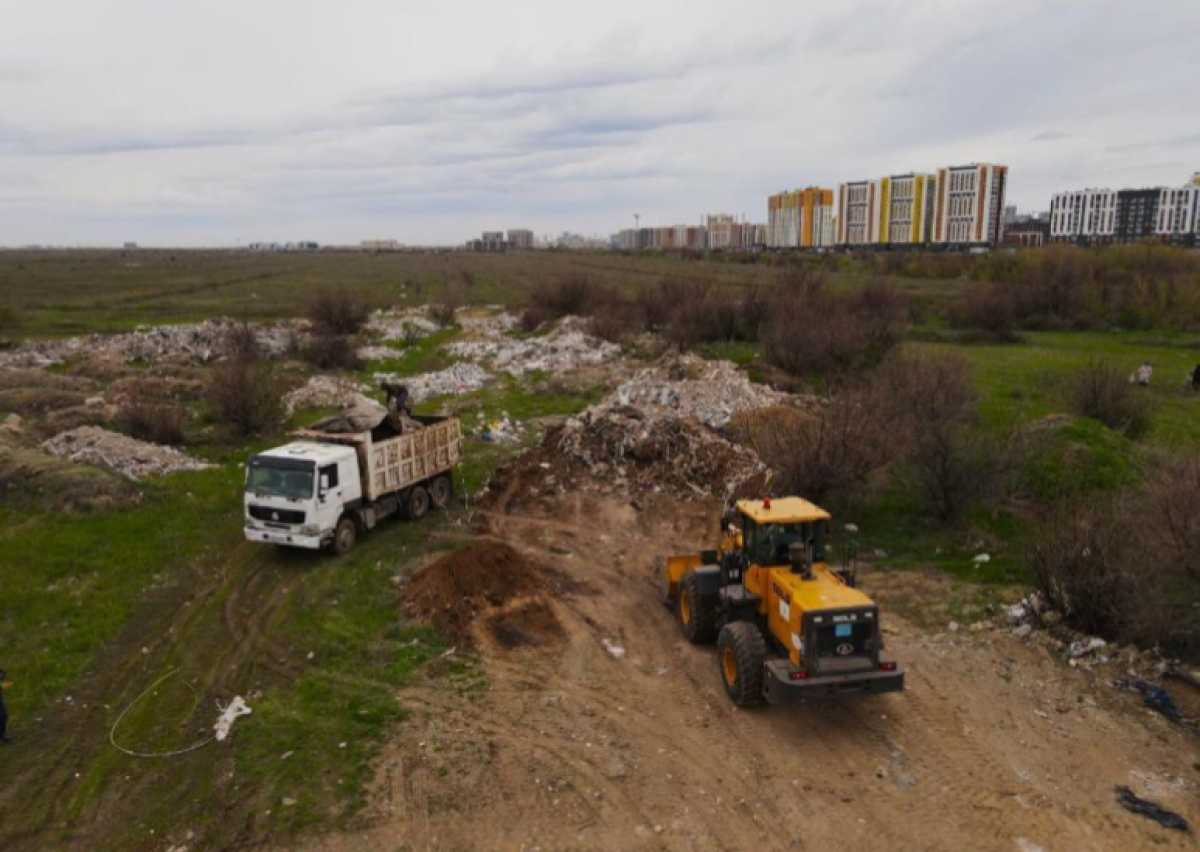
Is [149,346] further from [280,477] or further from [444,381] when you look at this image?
[280,477]

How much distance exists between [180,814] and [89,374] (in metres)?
29.2

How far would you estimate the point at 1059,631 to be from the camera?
35.4 feet

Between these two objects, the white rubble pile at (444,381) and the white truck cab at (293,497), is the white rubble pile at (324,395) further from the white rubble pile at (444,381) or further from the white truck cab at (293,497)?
the white truck cab at (293,497)

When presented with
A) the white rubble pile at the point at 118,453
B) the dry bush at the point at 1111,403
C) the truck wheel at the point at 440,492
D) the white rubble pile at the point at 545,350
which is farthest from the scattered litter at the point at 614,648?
the white rubble pile at the point at 545,350

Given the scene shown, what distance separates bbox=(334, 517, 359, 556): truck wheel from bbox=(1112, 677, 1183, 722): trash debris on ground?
11536 mm

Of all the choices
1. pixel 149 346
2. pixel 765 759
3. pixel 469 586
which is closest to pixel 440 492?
pixel 469 586

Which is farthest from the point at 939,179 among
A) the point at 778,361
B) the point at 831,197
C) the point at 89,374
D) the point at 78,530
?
the point at 78,530

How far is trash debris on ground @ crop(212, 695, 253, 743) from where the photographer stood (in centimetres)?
903

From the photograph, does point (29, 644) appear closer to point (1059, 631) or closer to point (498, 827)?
point (498, 827)

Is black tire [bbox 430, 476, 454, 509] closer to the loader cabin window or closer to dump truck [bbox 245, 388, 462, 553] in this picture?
dump truck [bbox 245, 388, 462, 553]

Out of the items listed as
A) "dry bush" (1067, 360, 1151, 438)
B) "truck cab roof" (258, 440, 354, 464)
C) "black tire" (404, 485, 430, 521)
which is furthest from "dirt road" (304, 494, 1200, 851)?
"dry bush" (1067, 360, 1151, 438)

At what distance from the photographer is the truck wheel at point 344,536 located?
14.0 meters

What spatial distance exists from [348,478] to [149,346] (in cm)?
2737

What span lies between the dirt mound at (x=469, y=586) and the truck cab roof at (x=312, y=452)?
2.55 m
